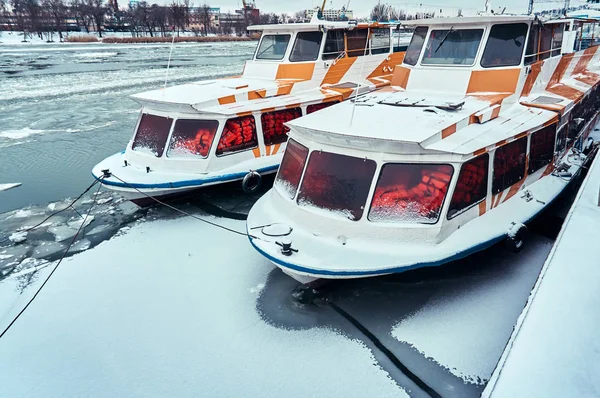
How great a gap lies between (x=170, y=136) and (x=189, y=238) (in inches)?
65.9

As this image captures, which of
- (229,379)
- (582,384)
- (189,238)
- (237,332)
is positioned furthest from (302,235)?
(582,384)

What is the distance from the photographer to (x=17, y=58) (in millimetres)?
30359

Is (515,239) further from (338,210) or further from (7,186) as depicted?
(7,186)

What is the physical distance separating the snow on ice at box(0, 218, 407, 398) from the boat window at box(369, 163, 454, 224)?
1.30 meters

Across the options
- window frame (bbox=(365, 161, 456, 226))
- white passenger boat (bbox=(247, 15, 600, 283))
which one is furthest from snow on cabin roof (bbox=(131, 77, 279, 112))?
window frame (bbox=(365, 161, 456, 226))

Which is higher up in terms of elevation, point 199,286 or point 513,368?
point 513,368

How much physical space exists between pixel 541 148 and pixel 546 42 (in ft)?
6.84

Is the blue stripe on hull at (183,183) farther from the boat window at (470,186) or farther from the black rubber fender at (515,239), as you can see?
the black rubber fender at (515,239)

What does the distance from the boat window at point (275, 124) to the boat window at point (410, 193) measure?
3.39 metres

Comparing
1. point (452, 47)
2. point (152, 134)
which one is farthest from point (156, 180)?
point (452, 47)

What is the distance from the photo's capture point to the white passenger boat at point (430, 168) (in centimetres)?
418

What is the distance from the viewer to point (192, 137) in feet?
21.9

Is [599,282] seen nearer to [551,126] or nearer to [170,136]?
[551,126]

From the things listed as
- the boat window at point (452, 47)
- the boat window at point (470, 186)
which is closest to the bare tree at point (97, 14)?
the boat window at point (452, 47)
